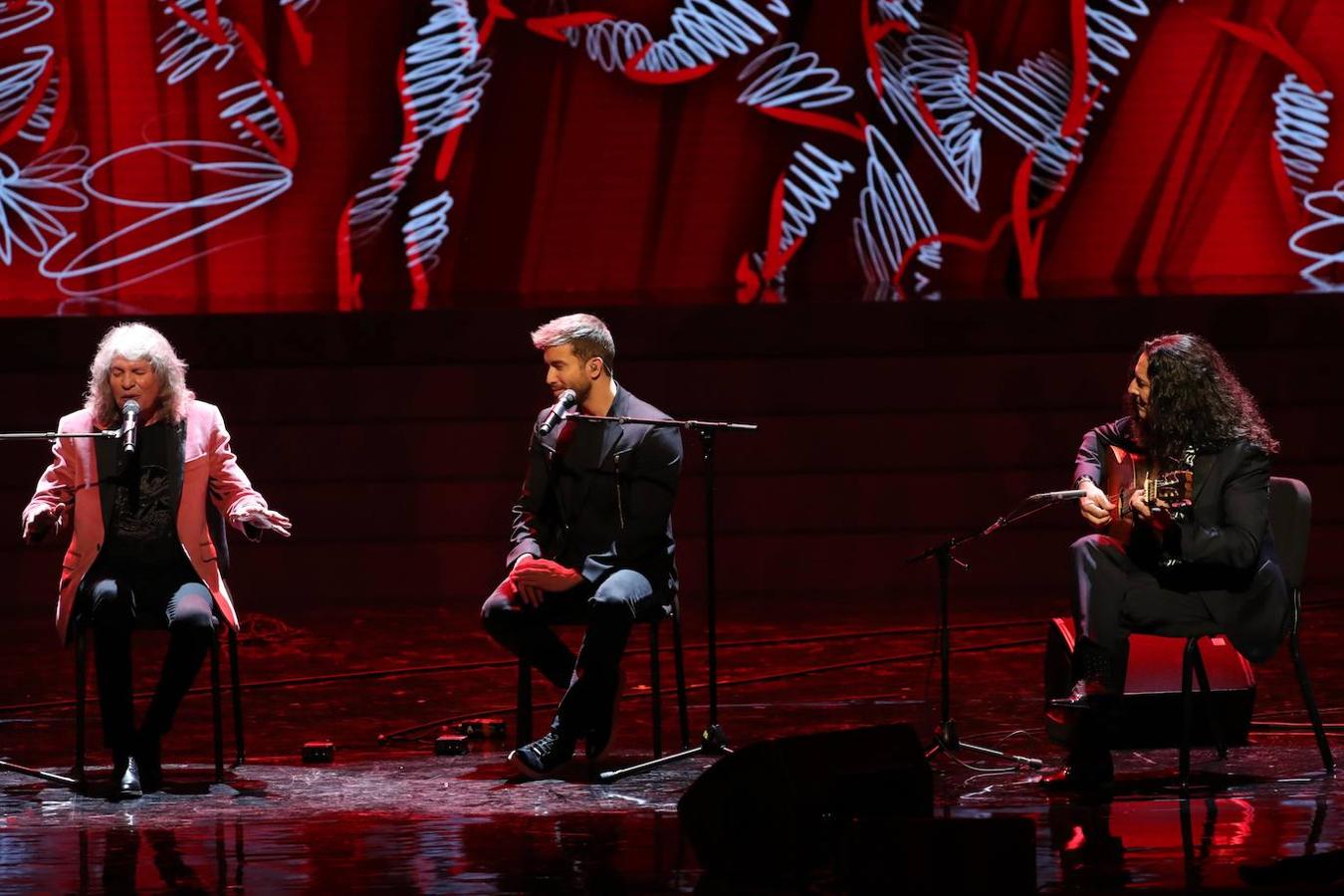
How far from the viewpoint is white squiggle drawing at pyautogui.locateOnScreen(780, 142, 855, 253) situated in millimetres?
8094

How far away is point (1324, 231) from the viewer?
8.15m

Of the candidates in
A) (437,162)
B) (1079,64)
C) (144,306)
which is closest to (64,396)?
(144,306)

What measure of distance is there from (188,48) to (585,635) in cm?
490

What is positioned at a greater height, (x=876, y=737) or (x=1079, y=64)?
(x=1079, y=64)

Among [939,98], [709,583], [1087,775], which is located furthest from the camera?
[939,98]

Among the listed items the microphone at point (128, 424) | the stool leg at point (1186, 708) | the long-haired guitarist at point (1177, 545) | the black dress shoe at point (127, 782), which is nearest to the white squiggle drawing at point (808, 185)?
the long-haired guitarist at point (1177, 545)

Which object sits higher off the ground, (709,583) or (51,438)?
(51,438)

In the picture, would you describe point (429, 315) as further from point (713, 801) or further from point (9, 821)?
point (713, 801)

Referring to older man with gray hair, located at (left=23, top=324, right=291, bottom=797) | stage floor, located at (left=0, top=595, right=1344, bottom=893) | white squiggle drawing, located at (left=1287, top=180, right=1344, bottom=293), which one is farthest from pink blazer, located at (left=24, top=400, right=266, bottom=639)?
white squiggle drawing, located at (left=1287, top=180, right=1344, bottom=293)

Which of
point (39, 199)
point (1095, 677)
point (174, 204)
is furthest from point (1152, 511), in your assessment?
point (39, 199)

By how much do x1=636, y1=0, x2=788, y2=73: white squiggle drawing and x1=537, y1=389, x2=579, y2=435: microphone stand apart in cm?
428

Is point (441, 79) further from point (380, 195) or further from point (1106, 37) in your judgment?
point (1106, 37)

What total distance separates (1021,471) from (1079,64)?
6.71 feet

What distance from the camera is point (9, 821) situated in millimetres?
3680
